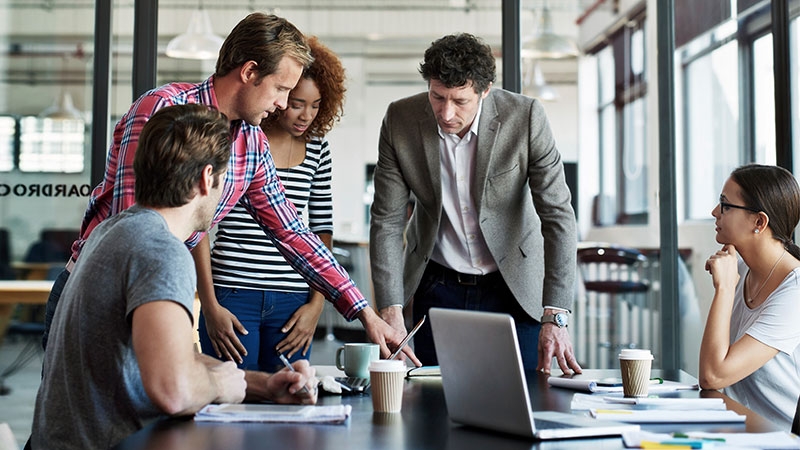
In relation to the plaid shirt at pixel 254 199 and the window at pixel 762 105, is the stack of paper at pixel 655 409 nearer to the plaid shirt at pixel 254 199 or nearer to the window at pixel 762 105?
the plaid shirt at pixel 254 199

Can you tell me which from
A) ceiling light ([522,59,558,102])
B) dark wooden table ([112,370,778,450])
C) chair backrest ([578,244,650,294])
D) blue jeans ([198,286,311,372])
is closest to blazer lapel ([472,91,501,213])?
blue jeans ([198,286,311,372])

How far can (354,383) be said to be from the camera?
180 cm

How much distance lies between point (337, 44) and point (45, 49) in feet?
14.2

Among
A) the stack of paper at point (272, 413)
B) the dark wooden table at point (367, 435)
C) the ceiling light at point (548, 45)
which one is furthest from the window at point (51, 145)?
the ceiling light at point (548, 45)

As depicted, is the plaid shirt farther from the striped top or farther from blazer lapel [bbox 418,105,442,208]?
blazer lapel [bbox 418,105,442,208]

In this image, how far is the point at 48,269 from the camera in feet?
13.7

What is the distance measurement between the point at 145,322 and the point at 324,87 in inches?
51.4

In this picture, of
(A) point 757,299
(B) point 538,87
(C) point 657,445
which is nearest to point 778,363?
(A) point 757,299

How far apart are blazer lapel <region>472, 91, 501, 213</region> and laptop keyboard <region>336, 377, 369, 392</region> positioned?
868 mm

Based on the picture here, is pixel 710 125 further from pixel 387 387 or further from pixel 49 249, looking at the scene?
pixel 387 387

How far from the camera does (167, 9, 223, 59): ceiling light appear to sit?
21.4 ft

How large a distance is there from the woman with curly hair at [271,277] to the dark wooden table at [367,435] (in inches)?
35.5

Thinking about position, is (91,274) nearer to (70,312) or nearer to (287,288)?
(70,312)

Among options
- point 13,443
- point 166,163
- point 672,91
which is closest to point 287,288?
point 166,163
